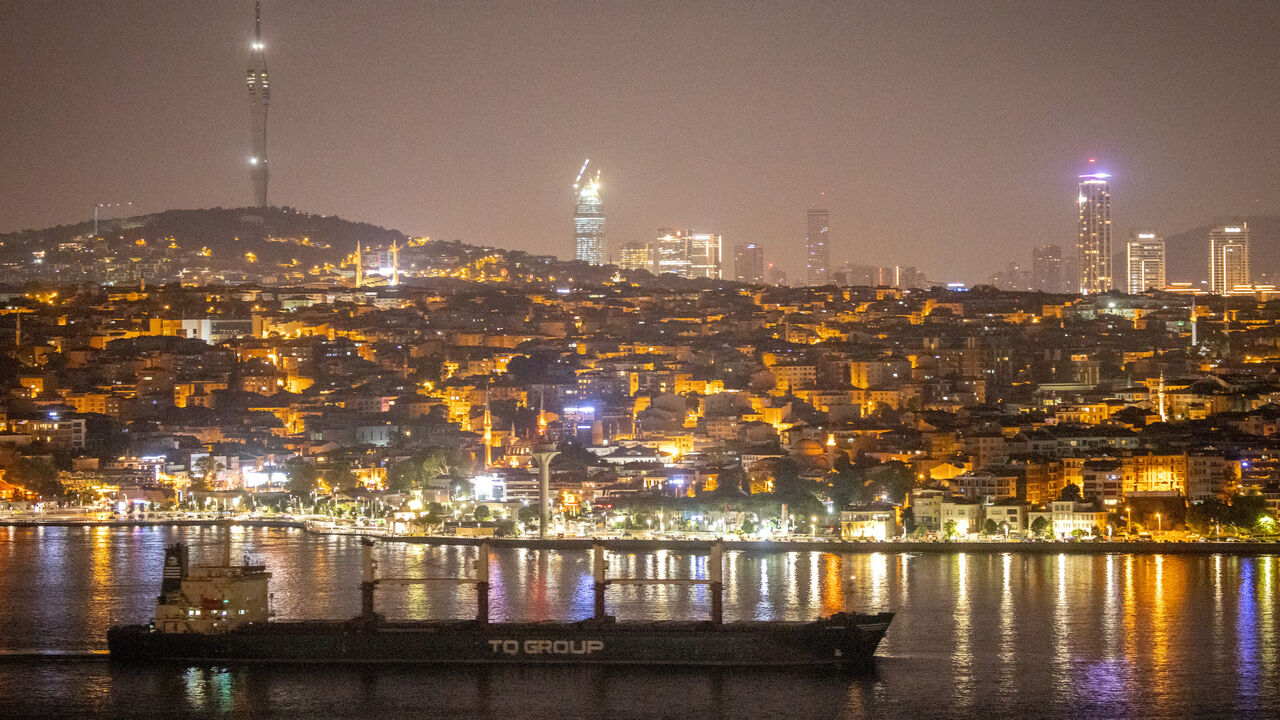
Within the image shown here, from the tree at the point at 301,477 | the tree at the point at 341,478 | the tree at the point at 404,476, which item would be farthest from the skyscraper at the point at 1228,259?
the tree at the point at 301,477

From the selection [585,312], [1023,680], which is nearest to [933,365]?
[585,312]

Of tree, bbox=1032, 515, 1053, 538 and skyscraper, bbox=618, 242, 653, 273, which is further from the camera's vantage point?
skyscraper, bbox=618, 242, 653, 273

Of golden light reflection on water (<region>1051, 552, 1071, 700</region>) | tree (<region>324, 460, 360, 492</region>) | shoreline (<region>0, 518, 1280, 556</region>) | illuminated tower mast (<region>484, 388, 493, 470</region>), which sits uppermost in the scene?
illuminated tower mast (<region>484, 388, 493, 470</region>)

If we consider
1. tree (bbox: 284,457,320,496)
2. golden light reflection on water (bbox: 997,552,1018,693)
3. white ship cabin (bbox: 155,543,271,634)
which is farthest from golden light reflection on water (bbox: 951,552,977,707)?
tree (bbox: 284,457,320,496)

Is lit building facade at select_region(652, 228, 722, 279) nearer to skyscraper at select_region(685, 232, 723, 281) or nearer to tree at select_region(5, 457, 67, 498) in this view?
skyscraper at select_region(685, 232, 723, 281)

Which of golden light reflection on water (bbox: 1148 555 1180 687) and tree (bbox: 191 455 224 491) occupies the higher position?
tree (bbox: 191 455 224 491)

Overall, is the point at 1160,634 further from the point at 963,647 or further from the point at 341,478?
the point at 341,478

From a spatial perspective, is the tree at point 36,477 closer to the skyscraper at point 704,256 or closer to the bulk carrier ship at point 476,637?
the bulk carrier ship at point 476,637

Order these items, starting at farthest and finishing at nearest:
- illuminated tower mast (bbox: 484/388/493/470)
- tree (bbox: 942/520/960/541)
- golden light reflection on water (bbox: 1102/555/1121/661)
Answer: illuminated tower mast (bbox: 484/388/493/470) < tree (bbox: 942/520/960/541) < golden light reflection on water (bbox: 1102/555/1121/661)
